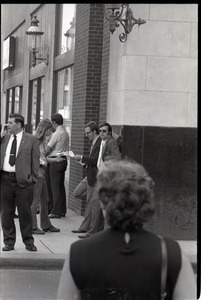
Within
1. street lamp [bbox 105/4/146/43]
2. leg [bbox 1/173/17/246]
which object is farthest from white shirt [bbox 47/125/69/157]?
leg [bbox 1/173/17/246]

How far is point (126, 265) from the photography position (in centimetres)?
279

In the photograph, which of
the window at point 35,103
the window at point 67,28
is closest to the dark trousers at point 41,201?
the window at point 67,28

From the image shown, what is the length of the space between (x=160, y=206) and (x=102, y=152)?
1296 millimetres

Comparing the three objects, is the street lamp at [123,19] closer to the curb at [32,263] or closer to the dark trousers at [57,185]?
the dark trousers at [57,185]

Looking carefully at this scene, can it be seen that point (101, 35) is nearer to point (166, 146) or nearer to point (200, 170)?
point (166, 146)

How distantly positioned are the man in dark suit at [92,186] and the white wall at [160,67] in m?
0.54

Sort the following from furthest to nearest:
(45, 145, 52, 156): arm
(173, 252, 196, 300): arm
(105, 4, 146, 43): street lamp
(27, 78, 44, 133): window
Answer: (27, 78, 44, 133): window, (45, 145, 52, 156): arm, (105, 4, 146, 43): street lamp, (173, 252, 196, 300): arm

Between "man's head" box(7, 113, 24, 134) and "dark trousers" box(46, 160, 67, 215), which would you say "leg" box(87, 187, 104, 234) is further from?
"dark trousers" box(46, 160, 67, 215)

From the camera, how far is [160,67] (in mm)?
10359

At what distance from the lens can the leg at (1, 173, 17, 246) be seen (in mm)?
8891

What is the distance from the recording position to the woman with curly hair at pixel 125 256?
2.79 meters

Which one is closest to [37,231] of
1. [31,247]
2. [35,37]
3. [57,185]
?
[31,247]

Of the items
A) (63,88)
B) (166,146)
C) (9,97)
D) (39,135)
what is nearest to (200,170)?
(166,146)

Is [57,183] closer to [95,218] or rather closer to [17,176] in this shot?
[95,218]
